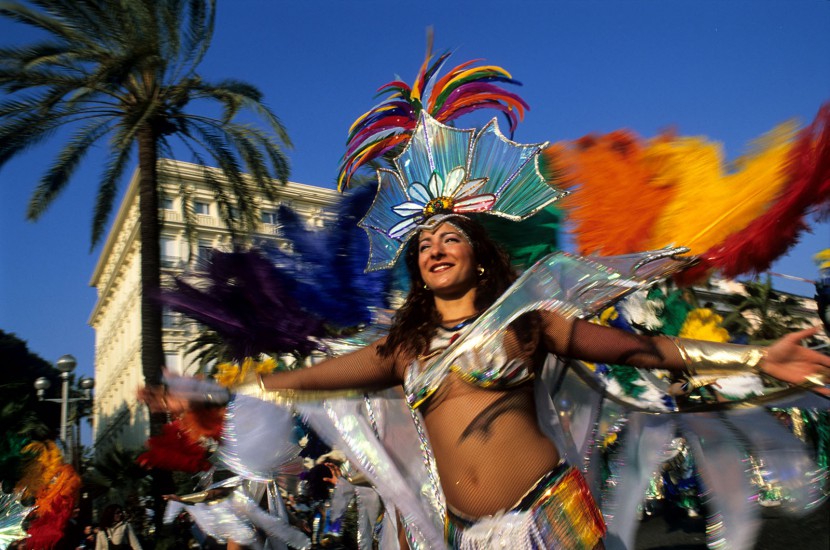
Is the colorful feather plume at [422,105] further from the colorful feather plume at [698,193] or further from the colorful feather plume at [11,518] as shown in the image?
the colorful feather plume at [11,518]

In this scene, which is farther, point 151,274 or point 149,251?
point 149,251

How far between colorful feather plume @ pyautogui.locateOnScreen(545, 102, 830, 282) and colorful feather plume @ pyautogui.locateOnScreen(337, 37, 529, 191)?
56 centimetres

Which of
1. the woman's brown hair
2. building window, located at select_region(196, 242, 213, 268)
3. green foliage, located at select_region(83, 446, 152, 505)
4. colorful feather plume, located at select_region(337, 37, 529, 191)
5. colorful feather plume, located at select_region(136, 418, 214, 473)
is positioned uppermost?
colorful feather plume, located at select_region(337, 37, 529, 191)

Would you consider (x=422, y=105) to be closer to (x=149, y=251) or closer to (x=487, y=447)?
(x=487, y=447)

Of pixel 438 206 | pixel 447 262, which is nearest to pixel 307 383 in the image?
pixel 447 262

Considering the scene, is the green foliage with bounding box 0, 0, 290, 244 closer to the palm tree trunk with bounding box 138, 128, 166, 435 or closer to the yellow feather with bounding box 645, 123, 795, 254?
the palm tree trunk with bounding box 138, 128, 166, 435

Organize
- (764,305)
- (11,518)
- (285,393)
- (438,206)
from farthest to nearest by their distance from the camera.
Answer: (764,305) → (11,518) → (438,206) → (285,393)

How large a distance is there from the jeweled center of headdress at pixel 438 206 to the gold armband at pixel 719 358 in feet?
3.43

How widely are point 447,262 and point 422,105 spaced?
1252 millimetres

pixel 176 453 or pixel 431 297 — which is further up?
pixel 431 297

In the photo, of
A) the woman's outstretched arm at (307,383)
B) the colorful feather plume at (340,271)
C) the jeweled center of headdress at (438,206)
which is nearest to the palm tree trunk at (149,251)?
the colorful feather plume at (340,271)

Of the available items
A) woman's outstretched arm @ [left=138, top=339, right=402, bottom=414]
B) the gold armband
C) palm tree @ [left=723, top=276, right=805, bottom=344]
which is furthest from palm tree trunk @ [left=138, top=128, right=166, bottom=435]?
palm tree @ [left=723, top=276, right=805, bottom=344]

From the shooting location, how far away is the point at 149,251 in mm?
9172

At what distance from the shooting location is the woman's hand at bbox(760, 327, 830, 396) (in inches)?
87.6
